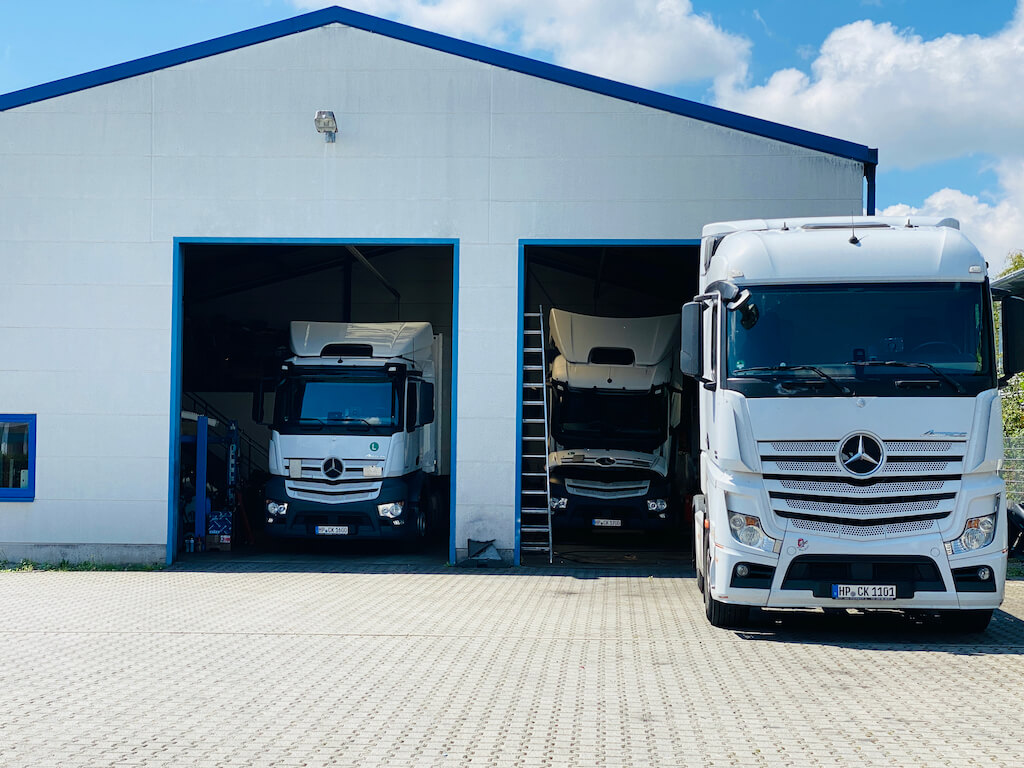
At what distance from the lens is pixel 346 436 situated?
15.3m

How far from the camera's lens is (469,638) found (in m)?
8.98

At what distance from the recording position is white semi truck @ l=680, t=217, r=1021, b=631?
852cm

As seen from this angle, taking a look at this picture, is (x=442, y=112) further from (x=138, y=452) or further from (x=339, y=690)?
(x=339, y=690)

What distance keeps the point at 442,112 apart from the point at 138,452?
5.94 metres

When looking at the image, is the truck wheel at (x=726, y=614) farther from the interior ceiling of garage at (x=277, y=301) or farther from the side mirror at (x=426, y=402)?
the interior ceiling of garage at (x=277, y=301)

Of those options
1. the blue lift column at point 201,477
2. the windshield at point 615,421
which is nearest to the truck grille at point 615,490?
the windshield at point 615,421

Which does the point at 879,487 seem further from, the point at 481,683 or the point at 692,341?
the point at 481,683

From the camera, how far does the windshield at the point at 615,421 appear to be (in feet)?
56.0

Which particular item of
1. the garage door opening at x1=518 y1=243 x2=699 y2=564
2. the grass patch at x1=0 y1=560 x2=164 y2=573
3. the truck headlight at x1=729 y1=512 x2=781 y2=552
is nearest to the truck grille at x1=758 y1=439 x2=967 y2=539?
the truck headlight at x1=729 y1=512 x2=781 y2=552

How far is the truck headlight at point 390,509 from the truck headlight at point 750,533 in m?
7.29

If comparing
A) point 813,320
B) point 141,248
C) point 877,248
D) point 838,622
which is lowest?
point 838,622

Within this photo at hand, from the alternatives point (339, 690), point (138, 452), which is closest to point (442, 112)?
point (138, 452)

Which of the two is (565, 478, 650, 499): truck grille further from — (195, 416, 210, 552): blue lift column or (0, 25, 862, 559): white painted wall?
(195, 416, 210, 552): blue lift column

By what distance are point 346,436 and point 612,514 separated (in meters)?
4.18
